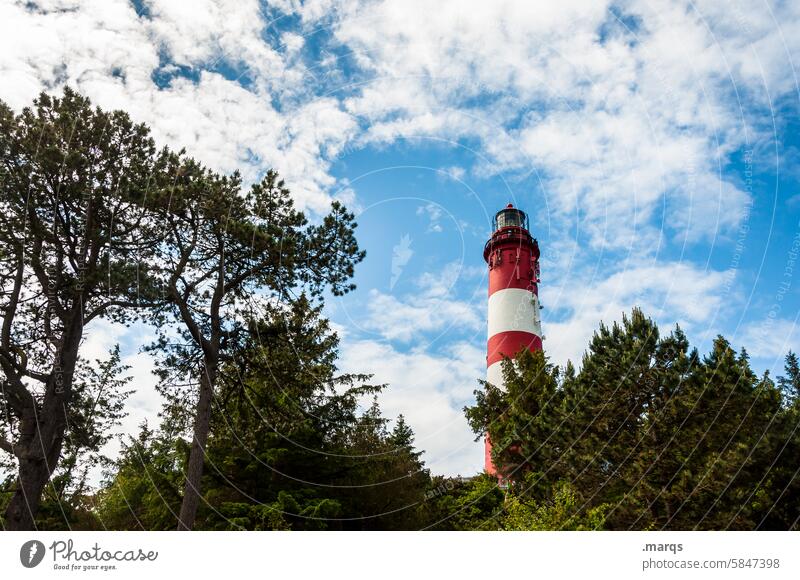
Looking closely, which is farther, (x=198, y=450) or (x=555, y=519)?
(x=555, y=519)

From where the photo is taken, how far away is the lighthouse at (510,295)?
3222 centimetres

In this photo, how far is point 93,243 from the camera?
14719 millimetres

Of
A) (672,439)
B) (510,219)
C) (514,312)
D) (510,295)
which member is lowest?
(672,439)

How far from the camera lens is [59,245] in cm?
1425

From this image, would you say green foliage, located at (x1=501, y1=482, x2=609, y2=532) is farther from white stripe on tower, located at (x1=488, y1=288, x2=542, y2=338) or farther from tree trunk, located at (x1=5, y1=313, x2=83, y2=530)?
white stripe on tower, located at (x1=488, y1=288, x2=542, y2=338)

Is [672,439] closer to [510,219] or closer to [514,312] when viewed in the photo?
[514,312]

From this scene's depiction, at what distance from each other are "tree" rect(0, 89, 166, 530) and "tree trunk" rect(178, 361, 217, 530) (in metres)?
2.83

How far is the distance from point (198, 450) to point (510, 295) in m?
22.7

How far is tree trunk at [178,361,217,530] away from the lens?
568 inches
